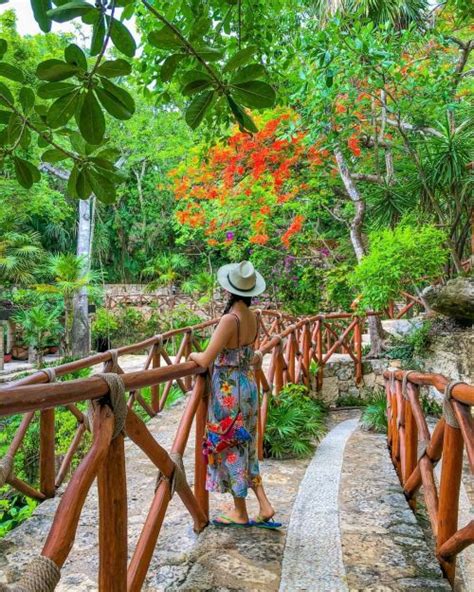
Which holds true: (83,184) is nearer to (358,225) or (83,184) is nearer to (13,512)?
(13,512)

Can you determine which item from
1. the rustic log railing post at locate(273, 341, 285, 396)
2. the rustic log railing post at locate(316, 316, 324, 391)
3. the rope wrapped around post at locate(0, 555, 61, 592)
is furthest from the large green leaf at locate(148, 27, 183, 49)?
the rustic log railing post at locate(316, 316, 324, 391)

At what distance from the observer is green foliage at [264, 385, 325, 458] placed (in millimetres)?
3826

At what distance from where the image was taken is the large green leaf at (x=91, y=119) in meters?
1.11

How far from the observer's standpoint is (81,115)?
1.11 metres

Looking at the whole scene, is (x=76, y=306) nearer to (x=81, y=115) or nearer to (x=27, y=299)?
(x=27, y=299)

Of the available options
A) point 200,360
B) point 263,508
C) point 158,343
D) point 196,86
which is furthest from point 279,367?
point 196,86

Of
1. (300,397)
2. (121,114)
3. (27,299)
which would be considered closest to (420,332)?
(300,397)

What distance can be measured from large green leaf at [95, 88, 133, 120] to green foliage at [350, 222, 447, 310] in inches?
196

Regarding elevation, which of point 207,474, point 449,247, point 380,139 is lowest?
point 207,474

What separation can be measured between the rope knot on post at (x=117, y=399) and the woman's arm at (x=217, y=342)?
79 centimetres

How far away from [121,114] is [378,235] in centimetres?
547

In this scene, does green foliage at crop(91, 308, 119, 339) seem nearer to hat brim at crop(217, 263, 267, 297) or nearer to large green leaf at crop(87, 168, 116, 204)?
hat brim at crop(217, 263, 267, 297)

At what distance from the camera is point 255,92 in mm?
1147

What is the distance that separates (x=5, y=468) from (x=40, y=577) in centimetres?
155
